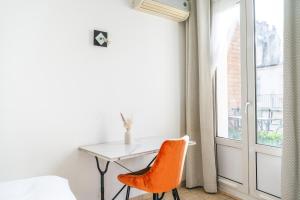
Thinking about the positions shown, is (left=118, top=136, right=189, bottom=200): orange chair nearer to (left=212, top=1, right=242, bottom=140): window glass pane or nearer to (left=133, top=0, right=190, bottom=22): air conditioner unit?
(left=212, top=1, right=242, bottom=140): window glass pane

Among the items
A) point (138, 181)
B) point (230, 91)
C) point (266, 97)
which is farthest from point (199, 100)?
point (138, 181)

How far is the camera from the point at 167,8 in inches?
113

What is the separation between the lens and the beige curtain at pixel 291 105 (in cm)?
204

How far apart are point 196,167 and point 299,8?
2.13 meters

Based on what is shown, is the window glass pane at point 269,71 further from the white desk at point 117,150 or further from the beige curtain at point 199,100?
the white desk at point 117,150

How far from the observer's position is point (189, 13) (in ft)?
10.2

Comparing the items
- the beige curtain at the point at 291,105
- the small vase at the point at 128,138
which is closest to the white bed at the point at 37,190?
the small vase at the point at 128,138

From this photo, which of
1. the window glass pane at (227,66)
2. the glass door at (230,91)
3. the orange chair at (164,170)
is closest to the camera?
the orange chair at (164,170)

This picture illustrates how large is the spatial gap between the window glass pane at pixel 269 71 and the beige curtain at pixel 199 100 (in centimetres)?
60

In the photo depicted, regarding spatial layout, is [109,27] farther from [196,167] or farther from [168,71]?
[196,167]

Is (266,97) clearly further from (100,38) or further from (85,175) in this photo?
(85,175)

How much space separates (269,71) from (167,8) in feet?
4.57

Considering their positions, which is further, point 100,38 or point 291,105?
point 100,38

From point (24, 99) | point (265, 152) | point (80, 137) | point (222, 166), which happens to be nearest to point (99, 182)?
point (80, 137)
